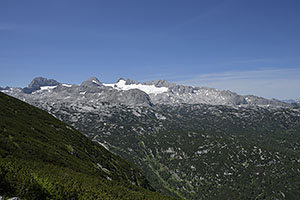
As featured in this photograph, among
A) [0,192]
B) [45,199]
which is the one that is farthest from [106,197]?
[0,192]

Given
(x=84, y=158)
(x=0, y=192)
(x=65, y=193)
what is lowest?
(x=84, y=158)

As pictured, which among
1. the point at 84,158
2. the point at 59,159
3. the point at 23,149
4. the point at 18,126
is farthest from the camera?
the point at 84,158

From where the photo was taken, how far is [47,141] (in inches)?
4540

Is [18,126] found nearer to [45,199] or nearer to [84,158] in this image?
[84,158]

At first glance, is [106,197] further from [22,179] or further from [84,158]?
[84,158]

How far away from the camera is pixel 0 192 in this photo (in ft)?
119

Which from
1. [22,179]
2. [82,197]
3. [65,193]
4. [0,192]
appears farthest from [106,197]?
[0,192]

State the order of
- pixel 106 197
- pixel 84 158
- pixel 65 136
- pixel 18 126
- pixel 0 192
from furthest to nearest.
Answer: pixel 65 136 < pixel 84 158 < pixel 18 126 < pixel 106 197 < pixel 0 192

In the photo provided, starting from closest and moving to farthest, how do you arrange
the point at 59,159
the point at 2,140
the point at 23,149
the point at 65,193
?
the point at 65,193
the point at 2,140
the point at 23,149
the point at 59,159

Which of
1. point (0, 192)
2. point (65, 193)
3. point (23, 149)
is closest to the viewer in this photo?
point (0, 192)

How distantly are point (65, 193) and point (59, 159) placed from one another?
52.3 m

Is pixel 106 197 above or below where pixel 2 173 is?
below

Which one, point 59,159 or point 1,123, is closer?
point 59,159

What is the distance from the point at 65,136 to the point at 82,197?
11215 centimetres
